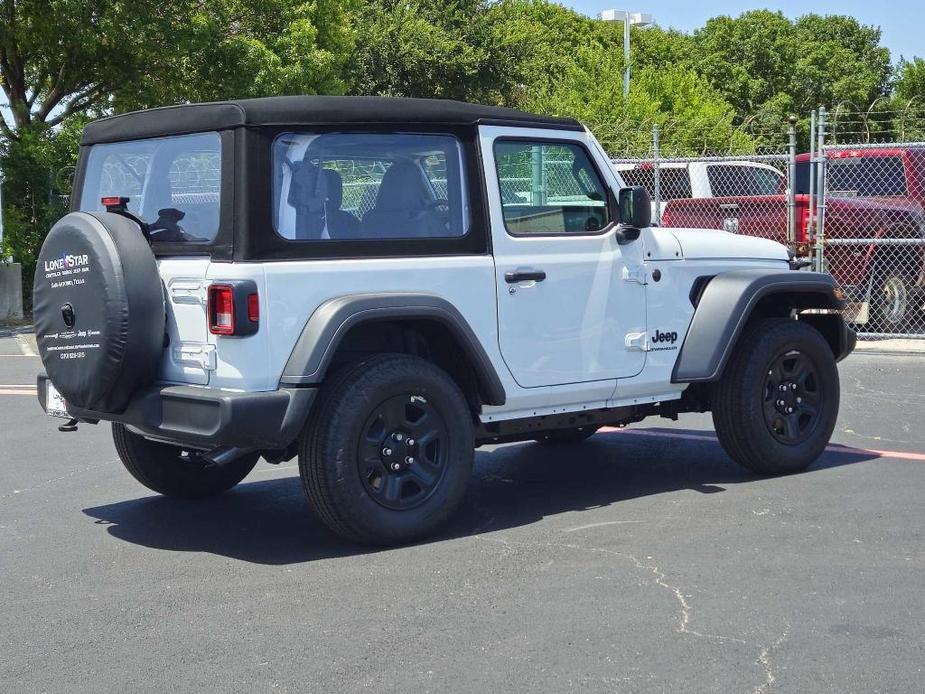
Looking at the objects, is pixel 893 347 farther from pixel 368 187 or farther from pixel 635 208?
pixel 368 187

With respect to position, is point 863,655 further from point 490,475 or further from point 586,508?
point 490,475

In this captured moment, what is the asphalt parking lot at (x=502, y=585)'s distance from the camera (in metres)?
4.29

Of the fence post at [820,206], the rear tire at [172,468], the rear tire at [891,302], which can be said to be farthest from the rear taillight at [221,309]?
the rear tire at [891,302]

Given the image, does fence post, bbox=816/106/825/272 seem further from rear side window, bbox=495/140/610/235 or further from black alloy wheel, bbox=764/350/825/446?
rear side window, bbox=495/140/610/235

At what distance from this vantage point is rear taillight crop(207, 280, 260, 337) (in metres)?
5.47

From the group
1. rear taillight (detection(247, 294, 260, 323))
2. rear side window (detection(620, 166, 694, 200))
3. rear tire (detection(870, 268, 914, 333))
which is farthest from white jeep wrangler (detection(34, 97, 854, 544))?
rear side window (detection(620, 166, 694, 200))

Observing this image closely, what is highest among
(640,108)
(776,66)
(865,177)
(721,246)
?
(776,66)

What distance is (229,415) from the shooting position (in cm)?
541

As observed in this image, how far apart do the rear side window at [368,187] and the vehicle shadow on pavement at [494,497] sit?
1.45m

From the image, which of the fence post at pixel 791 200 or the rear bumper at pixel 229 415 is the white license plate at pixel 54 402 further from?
the fence post at pixel 791 200

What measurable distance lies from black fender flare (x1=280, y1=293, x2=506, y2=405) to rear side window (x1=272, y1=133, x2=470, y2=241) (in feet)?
1.10

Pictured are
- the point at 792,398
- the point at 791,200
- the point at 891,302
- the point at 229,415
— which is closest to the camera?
the point at 229,415

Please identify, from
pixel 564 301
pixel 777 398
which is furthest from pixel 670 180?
pixel 564 301

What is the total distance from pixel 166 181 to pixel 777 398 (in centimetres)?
354
